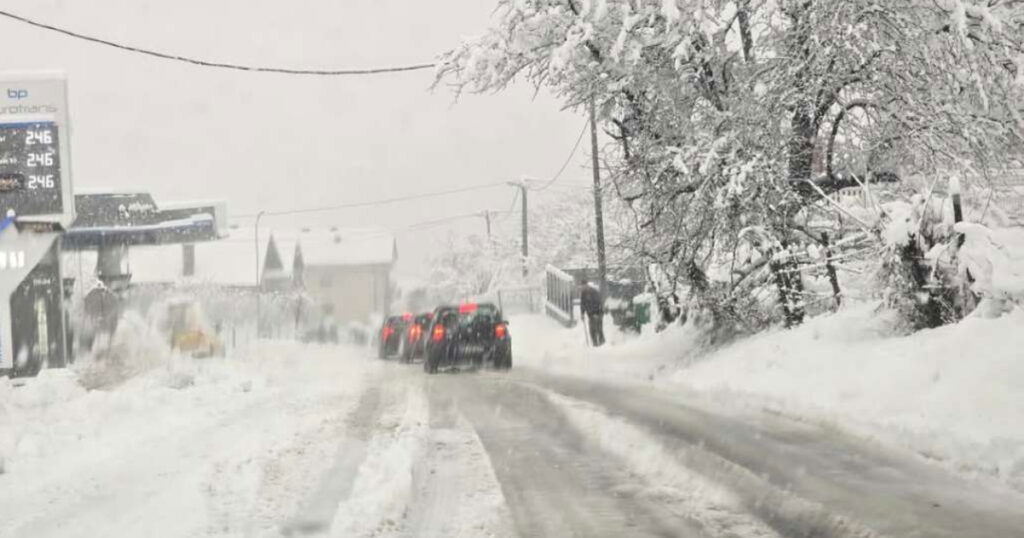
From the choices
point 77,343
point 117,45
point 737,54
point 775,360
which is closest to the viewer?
point 775,360

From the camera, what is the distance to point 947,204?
11.3 metres

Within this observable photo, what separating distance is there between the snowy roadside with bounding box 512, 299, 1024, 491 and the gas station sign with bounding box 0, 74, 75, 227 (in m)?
13.2

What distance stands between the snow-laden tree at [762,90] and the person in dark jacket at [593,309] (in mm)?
8078

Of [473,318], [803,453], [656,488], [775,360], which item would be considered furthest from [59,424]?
[473,318]

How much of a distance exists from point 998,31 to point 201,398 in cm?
1154

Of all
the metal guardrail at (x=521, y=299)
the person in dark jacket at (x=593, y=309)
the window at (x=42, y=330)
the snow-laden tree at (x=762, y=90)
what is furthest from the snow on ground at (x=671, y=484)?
the metal guardrail at (x=521, y=299)

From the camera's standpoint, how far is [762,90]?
14.0m

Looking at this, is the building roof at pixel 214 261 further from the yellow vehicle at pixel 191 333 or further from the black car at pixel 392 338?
the yellow vehicle at pixel 191 333

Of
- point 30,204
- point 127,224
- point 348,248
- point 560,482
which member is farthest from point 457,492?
point 348,248

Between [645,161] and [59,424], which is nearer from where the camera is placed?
[59,424]

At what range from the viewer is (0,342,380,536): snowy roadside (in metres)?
6.09

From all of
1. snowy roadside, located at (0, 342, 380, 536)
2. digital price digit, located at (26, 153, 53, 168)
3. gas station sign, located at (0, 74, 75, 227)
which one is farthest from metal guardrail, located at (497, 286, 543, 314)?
snowy roadside, located at (0, 342, 380, 536)

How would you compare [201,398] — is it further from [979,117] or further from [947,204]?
[979,117]

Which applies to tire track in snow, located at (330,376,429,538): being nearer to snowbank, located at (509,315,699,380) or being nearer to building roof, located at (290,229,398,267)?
snowbank, located at (509,315,699,380)
